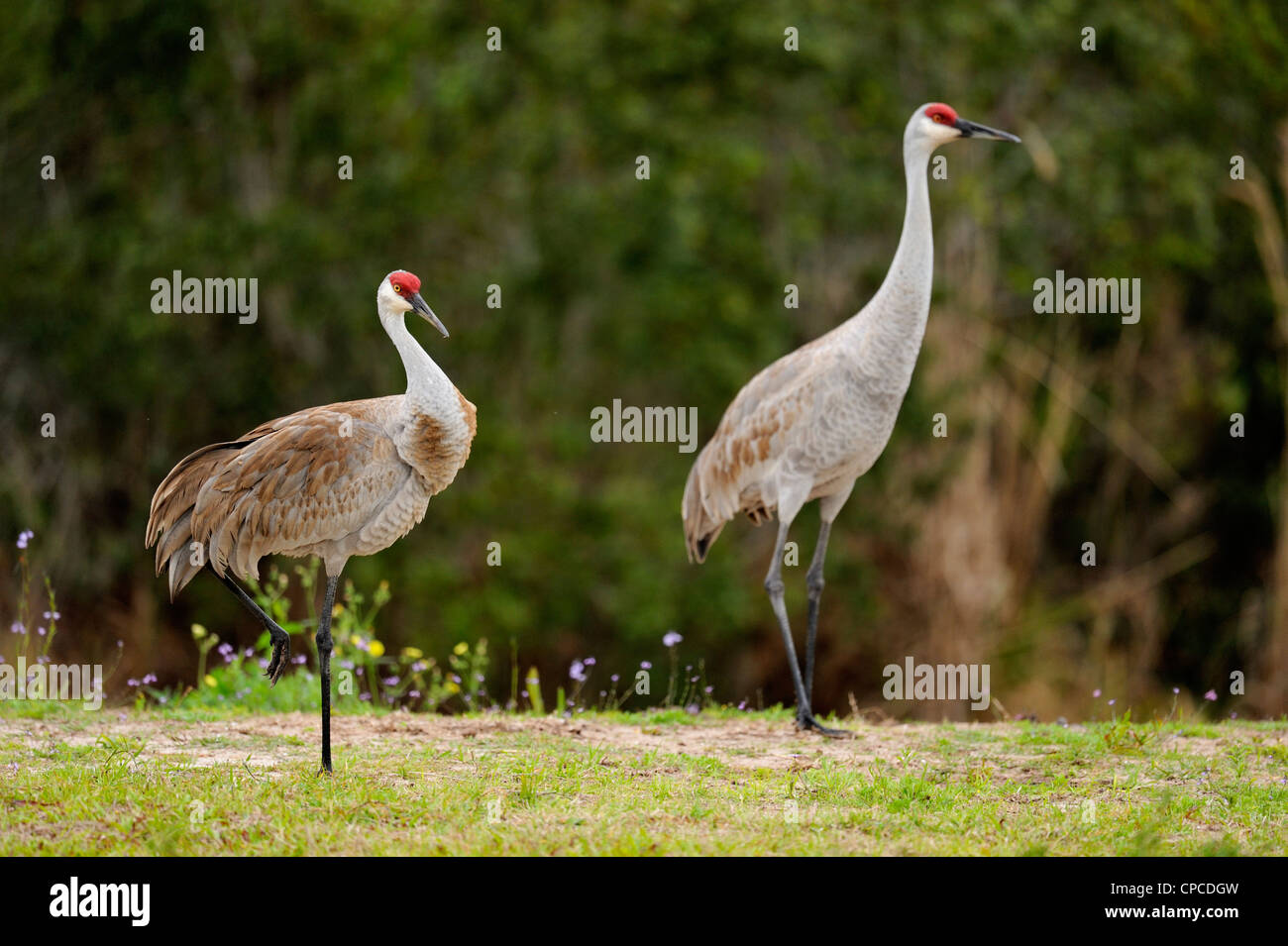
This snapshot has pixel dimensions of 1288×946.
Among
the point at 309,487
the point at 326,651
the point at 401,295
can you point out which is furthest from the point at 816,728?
the point at 401,295

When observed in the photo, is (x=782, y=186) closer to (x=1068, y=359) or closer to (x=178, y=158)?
(x=1068, y=359)

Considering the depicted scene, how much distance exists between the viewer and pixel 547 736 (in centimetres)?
636

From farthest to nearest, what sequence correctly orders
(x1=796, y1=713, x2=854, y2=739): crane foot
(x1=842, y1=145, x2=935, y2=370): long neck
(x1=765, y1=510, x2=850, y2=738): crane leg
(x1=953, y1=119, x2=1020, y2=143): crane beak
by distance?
(x1=953, y1=119, x2=1020, y2=143): crane beak, (x1=842, y1=145, x2=935, y2=370): long neck, (x1=765, y1=510, x2=850, y2=738): crane leg, (x1=796, y1=713, x2=854, y2=739): crane foot

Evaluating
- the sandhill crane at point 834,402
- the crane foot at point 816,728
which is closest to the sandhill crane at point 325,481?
the sandhill crane at point 834,402

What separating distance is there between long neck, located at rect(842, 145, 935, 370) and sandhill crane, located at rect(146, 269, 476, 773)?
7.13ft

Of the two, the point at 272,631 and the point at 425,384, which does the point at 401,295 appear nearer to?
the point at 425,384

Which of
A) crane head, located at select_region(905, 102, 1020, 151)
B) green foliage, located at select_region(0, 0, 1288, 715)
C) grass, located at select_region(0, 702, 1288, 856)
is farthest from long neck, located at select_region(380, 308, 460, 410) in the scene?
green foliage, located at select_region(0, 0, 1288, 715)

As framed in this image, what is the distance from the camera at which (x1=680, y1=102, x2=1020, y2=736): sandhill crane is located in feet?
23.2

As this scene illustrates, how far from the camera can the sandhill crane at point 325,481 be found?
5.72 meters

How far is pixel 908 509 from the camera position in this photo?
11.8 m

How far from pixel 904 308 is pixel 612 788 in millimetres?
2925

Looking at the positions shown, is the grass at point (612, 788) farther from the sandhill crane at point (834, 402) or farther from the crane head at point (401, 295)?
the crane head at point (401, 295)

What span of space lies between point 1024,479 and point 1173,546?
1663mm

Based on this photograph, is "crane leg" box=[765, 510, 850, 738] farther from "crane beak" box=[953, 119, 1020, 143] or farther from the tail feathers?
the tail feathers
